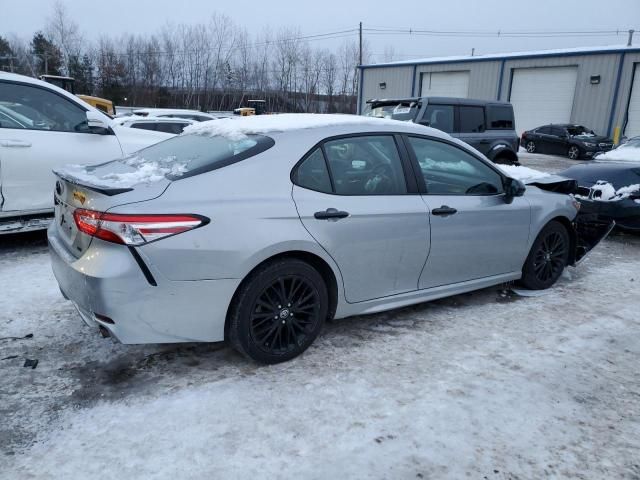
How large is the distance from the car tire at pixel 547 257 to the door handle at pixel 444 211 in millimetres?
1244

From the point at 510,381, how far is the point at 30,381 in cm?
285

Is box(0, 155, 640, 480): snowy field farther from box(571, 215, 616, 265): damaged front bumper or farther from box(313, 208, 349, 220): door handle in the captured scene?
box(571, 215, 616, 265): damaged front bumper

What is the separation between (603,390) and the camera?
3086 mm

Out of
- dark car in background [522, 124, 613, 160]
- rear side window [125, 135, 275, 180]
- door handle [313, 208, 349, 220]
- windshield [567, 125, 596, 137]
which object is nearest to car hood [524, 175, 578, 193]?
door handle [313, 208, 349, 220]

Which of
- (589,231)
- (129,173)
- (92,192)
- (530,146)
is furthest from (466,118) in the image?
(530,146)

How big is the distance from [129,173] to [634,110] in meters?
27.8

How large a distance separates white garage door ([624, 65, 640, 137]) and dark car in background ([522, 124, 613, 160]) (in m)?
3.07

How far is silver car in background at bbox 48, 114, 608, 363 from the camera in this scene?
2715mm

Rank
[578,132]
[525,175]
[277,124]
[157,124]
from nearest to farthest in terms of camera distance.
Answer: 1. [277,124]
2. [525,175]
3. [157,124]
4. [578,132]

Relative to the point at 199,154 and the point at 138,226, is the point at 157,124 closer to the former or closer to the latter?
the point at 199,154

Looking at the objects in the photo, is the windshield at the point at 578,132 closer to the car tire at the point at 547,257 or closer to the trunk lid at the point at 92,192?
the car tire at the point at 547,257

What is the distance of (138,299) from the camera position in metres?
2.69

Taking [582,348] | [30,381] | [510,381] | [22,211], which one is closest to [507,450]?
[510,381]

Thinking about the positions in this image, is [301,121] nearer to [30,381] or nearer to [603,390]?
[30,381]
